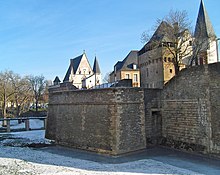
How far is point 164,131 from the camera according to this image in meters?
15.9

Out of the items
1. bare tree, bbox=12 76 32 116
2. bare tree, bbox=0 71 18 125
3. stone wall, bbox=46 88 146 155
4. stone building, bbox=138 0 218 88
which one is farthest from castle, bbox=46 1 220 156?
bare tree, bbox=12 76 32 116

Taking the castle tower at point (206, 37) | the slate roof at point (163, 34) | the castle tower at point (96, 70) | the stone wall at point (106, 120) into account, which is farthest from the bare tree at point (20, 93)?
the castle tower at point (206, 37)

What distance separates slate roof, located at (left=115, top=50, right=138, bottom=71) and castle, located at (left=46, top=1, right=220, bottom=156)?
25.3 metres

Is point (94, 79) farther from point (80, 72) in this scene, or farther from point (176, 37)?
point (176, 37)

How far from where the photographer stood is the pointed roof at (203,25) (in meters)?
28.3

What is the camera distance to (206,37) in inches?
1066

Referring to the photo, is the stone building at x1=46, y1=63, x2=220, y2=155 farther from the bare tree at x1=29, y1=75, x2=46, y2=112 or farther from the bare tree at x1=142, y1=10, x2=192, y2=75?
the bare tree at x1=29, y1=75, x2=46, y2=112

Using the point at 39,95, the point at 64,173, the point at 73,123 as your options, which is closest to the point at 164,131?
the point at 73,123

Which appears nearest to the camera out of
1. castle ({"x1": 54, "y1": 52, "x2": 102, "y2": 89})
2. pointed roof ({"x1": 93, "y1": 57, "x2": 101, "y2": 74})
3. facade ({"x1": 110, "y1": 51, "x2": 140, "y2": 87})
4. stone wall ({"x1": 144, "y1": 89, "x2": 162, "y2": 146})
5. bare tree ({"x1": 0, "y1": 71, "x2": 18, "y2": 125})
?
stone wall ({"x1": 144, "y1": 89, "x2": 162, "y2": 146})

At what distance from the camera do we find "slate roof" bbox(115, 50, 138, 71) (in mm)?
41888

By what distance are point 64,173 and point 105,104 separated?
5.30m

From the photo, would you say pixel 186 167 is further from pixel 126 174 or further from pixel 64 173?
pixel 64 173

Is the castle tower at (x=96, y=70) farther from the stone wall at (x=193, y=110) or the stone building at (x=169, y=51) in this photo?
the stone wall at (x=193, y=110)

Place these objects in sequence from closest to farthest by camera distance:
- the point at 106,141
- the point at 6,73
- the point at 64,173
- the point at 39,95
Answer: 1. the point at 64,173
2. the point at 106,141
3. the point at 6,73
4. the point at 39,95
